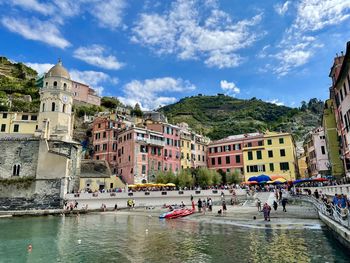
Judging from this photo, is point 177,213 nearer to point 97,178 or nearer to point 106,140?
point 97,178

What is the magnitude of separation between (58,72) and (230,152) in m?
38.4

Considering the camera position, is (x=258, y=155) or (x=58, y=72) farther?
(x=258, y=155)

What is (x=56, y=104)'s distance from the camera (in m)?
Answer: 52.3

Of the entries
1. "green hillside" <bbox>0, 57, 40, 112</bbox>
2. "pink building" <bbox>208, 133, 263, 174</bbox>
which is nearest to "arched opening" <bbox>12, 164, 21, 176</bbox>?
"green hillside" <bbox>0, 57, 40, 112</bbox>

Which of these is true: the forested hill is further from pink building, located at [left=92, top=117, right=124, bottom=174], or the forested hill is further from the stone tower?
the stone tower

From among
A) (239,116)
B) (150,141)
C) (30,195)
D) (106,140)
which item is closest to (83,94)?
(106,140)

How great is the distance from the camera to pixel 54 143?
150 ft

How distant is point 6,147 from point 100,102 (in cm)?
5093

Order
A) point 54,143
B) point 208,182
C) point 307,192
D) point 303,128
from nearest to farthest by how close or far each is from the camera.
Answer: point 307,192 < point 54,143 < point 208,182 < point 303,128

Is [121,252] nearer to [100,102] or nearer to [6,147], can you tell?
[6,147]

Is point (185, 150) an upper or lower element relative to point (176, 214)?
upper

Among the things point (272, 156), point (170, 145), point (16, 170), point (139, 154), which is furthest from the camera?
point (170, 145)

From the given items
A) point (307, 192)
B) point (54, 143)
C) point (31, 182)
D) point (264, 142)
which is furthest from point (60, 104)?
point (307, 192)

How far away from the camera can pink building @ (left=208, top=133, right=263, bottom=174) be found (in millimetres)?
57062
